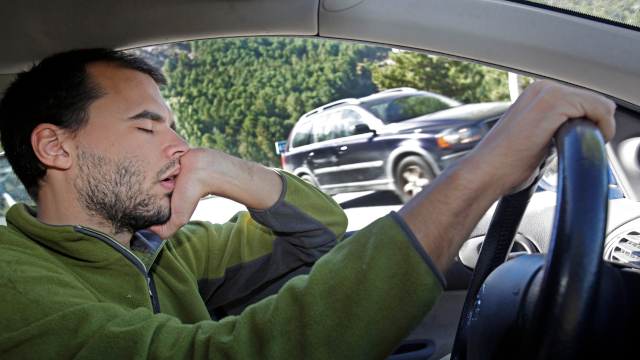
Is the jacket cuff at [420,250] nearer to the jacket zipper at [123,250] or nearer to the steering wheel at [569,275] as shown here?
the steering wheel at [569,275]

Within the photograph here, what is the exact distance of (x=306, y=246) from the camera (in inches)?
69.5

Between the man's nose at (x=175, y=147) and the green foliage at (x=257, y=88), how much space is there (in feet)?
37.2

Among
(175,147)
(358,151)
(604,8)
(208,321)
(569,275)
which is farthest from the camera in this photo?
(358,151)

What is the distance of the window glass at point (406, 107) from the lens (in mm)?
6266

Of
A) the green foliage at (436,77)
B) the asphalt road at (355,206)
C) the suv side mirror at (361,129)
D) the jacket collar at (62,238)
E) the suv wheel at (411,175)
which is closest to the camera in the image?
the jacket collar at (62,238)

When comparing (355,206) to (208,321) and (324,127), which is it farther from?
(208,321)

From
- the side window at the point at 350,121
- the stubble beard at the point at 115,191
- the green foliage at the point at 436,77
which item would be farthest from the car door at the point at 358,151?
the green foliage at the point at 436,77

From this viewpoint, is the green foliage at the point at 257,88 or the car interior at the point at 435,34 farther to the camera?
the green foliage at the point at 257,88

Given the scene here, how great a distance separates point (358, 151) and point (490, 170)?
5745mm

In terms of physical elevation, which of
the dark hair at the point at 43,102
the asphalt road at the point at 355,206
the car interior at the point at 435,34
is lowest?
the asphalt road at the point at 355,206

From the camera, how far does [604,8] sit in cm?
171

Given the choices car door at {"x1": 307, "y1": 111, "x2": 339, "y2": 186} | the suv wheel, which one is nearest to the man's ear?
the suv wheel

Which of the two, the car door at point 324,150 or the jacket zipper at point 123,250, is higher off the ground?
the car door at point 324,150

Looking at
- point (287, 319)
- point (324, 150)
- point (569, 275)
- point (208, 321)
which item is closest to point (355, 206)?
point (324, 150)
